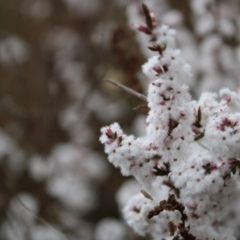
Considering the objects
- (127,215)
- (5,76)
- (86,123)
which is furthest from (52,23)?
(127,215)

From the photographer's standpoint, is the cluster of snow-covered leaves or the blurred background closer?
the cluster of snow-covered leaves

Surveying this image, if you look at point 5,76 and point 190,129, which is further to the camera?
point 5,76

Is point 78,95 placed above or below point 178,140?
above

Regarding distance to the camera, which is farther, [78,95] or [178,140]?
[78,95]

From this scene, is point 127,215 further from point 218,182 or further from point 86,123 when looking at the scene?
point 86,123

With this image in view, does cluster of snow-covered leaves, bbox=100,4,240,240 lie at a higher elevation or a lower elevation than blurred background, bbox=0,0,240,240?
lower
